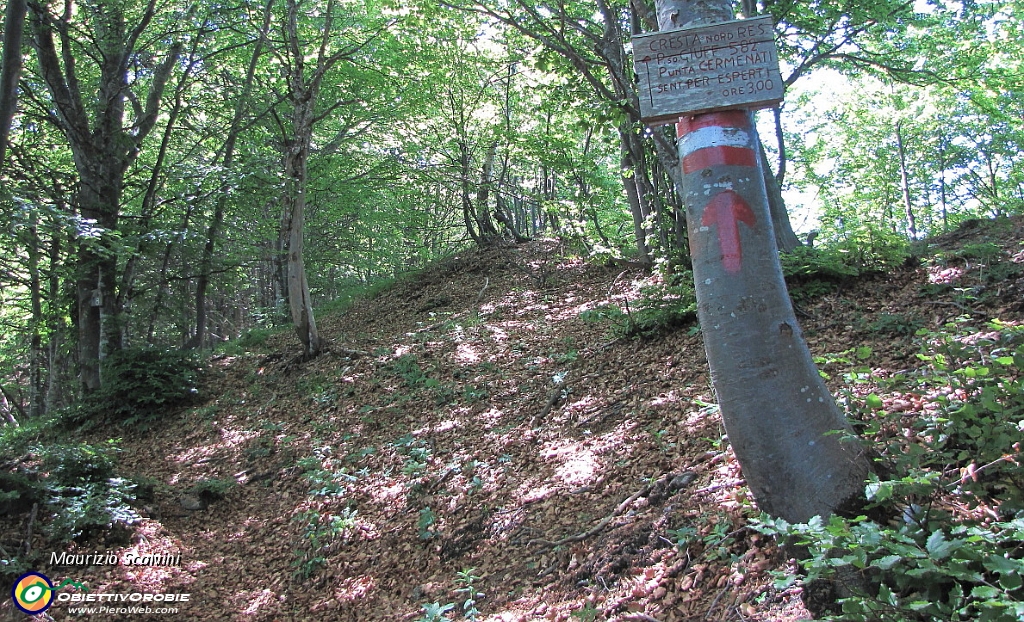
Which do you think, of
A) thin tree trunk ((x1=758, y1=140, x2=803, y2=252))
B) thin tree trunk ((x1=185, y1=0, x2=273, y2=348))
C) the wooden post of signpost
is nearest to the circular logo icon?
the wooden post of signpost

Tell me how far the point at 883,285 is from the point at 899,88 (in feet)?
52.3

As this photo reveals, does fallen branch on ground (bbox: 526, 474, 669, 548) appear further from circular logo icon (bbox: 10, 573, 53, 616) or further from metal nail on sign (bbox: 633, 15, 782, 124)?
circular logo icon (bbox: 10, 573, 53, 616)

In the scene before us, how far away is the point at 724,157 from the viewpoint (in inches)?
108

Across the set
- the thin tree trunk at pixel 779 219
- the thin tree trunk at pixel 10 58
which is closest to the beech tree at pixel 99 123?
the thin tree trunk at pixel 10 58

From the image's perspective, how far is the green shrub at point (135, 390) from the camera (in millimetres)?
9414

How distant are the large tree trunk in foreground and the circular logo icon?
16.6 ft

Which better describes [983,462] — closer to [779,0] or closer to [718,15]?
[718,15]

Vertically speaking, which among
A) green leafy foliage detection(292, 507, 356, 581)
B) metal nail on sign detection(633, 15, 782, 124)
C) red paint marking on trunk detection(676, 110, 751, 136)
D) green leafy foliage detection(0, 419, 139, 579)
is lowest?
green leafy foliage detection(292, 507, 356, 581)

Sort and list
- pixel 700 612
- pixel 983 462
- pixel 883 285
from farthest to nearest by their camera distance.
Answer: pixel 883 285
pixel 700 612
pixel 983 462

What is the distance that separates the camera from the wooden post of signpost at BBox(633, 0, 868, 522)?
8.51ft

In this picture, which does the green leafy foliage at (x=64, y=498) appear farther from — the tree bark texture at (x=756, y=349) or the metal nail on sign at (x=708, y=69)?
the metal nail on sign at (x=708, y=69)

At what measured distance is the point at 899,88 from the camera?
18016mm

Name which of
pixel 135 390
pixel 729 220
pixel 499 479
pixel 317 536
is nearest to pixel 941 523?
pixel 729 220

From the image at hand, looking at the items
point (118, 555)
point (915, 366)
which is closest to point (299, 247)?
point (118, 555)
